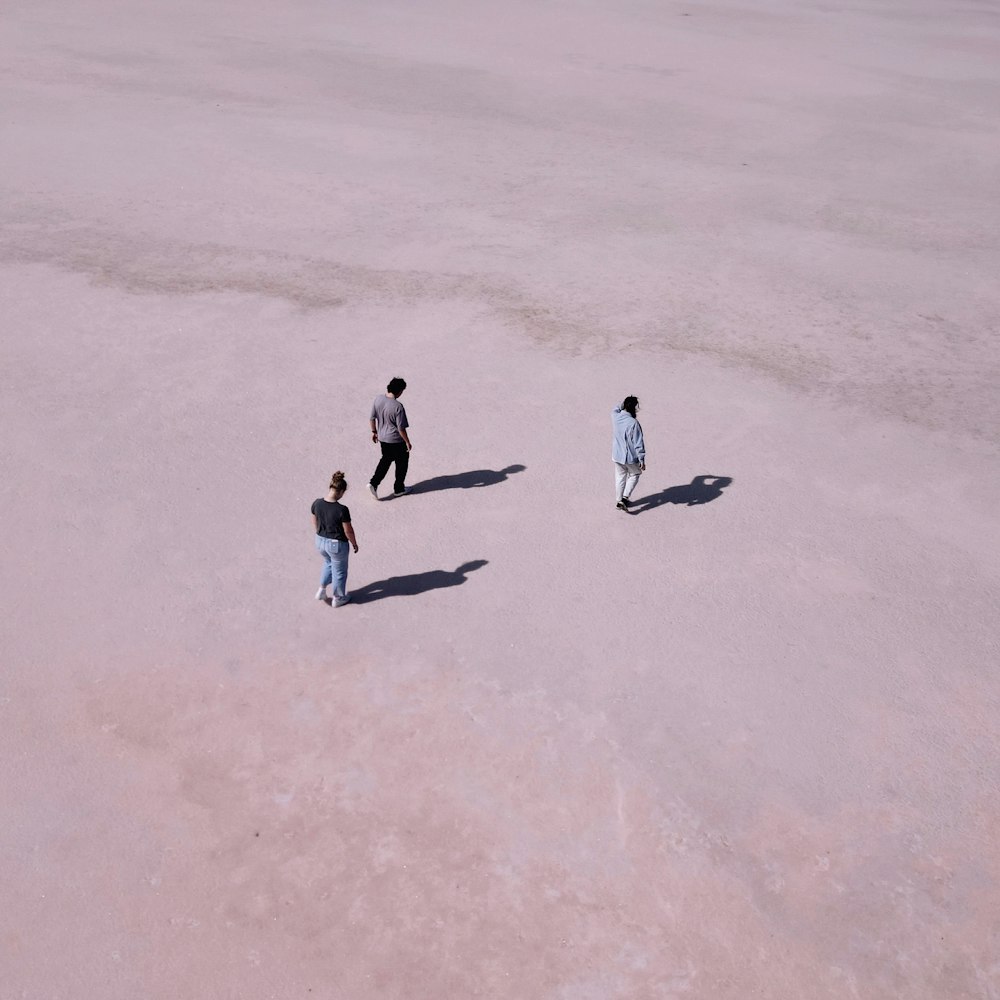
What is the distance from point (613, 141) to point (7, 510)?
18745 millimetres

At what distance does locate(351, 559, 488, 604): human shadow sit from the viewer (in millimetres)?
9258

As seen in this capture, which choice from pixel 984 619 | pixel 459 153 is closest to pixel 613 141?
pixel 459 153

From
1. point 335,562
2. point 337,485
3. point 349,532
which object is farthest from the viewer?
point 335,562

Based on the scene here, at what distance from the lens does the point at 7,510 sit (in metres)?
10.1

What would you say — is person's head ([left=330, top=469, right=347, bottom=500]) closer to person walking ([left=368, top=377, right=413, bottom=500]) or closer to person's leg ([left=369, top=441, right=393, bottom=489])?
person walking ([left=368, top=377, right=413, bottom=500])

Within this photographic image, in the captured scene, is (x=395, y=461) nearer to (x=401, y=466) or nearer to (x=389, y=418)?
(x=401, y=466)

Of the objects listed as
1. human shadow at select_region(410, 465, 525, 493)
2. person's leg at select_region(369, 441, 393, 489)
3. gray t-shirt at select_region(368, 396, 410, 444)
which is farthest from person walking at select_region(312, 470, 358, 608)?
human shadow at select_region(410, 465, 525, 493)

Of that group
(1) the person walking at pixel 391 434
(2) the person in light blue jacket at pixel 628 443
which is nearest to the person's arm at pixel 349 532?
(1) the person walking at pixel 391 434

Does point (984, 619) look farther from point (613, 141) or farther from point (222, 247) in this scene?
point (613, 141)

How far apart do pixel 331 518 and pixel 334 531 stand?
5.6 inches

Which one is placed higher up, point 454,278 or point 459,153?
point 459,153

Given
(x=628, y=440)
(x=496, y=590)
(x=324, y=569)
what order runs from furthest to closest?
(x=628, y=440)
(x=496, y=590)
(x=324, y=569)

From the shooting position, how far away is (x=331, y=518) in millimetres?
8391

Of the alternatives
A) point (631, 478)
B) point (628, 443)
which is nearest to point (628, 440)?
point (628, 443)
